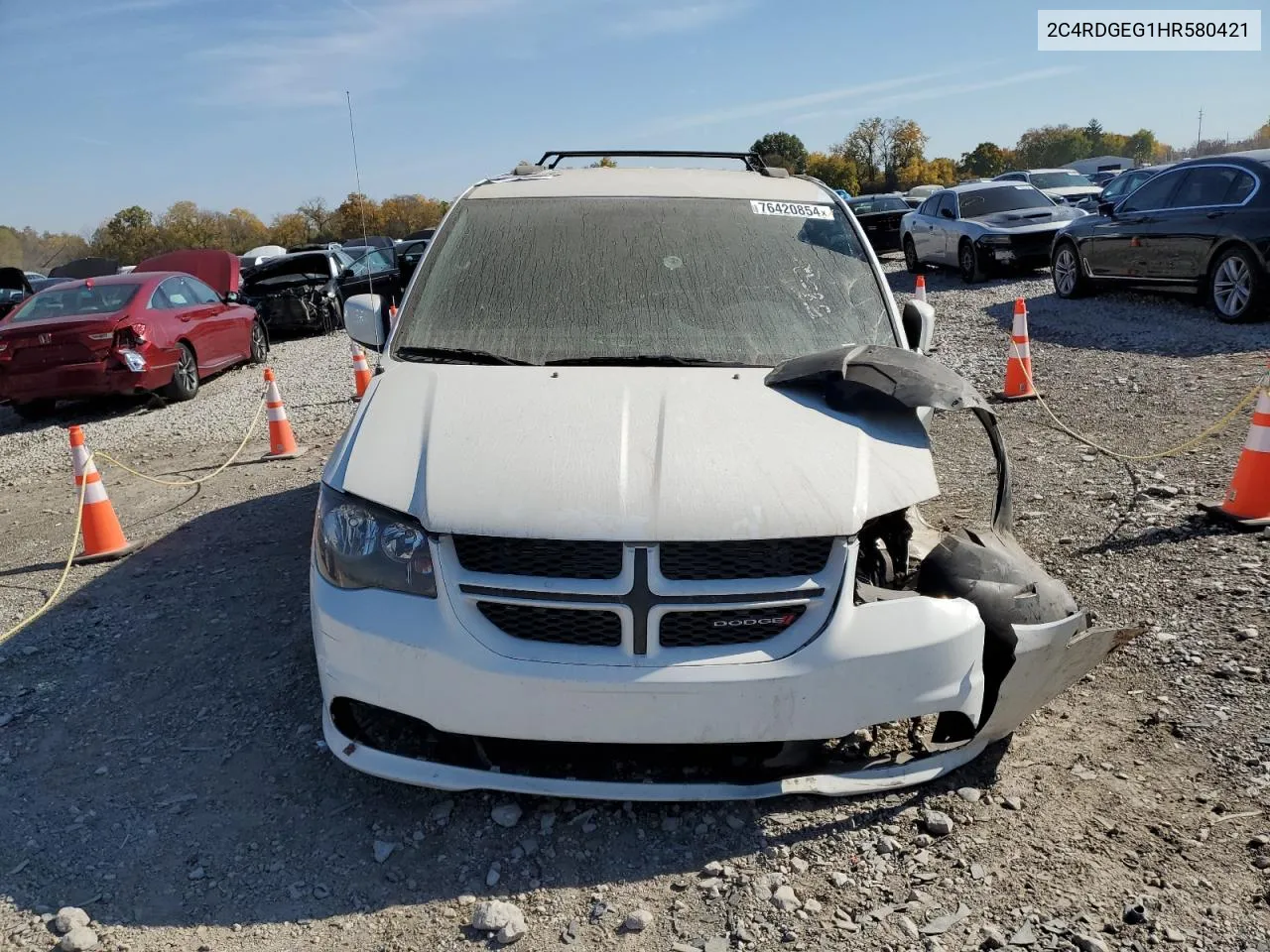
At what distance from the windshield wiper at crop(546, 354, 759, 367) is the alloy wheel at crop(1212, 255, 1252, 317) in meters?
8.89

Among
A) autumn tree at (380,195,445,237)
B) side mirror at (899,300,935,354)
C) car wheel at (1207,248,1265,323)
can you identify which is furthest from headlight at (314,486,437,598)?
autumn tree at (380,195,445,237)

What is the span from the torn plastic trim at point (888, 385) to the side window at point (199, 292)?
11.3m

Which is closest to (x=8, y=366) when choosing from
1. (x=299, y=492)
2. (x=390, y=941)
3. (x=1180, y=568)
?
(x=299, y=492)

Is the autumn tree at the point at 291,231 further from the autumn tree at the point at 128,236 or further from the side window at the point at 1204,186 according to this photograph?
the side window at the point at 1204,186

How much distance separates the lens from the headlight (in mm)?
2844

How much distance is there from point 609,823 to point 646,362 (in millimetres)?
1571

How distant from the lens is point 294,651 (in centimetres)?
423

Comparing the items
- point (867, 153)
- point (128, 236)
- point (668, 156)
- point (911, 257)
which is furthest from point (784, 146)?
point (668, 156)

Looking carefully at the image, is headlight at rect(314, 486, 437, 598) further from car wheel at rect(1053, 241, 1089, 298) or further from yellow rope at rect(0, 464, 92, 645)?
car wheel at rect(1053, 241, 1089, 298)

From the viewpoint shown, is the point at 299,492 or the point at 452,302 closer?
the point at 452,302

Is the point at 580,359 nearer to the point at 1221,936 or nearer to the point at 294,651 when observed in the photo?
the point at 294,651

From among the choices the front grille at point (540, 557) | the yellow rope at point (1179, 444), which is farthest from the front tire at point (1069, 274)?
the front grille at point (540, 557)

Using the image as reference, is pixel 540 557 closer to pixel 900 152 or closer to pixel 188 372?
pixel 188 372

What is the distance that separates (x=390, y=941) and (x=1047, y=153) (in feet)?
345
